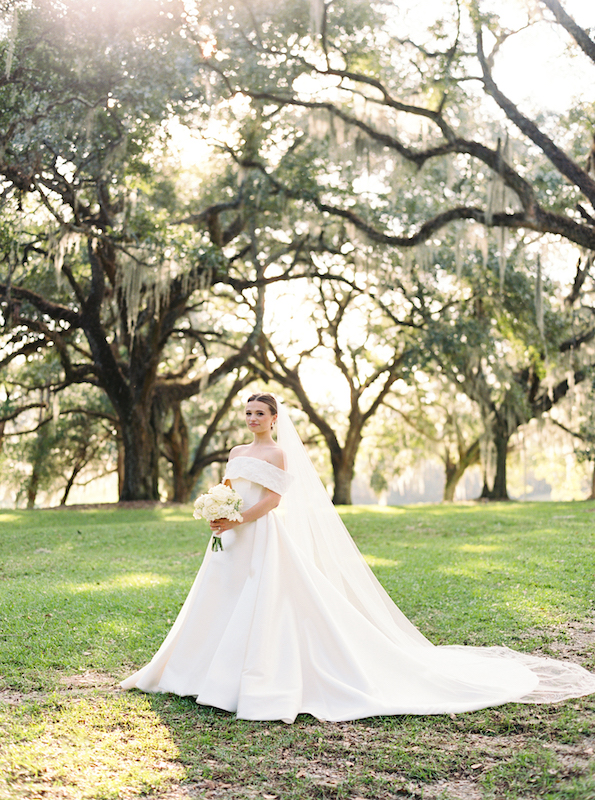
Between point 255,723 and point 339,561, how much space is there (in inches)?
48.1

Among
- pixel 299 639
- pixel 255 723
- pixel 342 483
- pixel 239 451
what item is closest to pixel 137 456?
pixel 342 483

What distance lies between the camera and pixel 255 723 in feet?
11.6

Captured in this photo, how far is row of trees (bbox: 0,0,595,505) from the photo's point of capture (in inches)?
397

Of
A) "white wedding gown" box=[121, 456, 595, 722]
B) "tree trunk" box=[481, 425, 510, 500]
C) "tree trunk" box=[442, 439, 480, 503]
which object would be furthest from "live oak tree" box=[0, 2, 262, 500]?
"tree trunk" box=[442, 439, 480, 503]

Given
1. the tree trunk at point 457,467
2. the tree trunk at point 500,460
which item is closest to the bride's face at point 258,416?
the tree trunk at point 500,460

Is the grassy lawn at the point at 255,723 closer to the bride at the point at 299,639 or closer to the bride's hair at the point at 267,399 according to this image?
the bride at the point at 299,639

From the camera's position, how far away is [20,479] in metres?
25.8

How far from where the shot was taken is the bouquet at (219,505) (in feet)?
13.3

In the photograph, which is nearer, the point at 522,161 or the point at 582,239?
the point at 582,239

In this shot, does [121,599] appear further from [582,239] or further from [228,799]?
[582,239]

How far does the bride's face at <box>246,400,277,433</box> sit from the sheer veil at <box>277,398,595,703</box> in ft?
0.62

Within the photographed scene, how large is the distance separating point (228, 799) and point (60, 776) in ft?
2.33

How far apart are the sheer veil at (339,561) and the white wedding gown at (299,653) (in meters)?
0.01

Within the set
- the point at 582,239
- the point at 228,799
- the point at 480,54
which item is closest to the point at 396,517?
the point at 582,239
